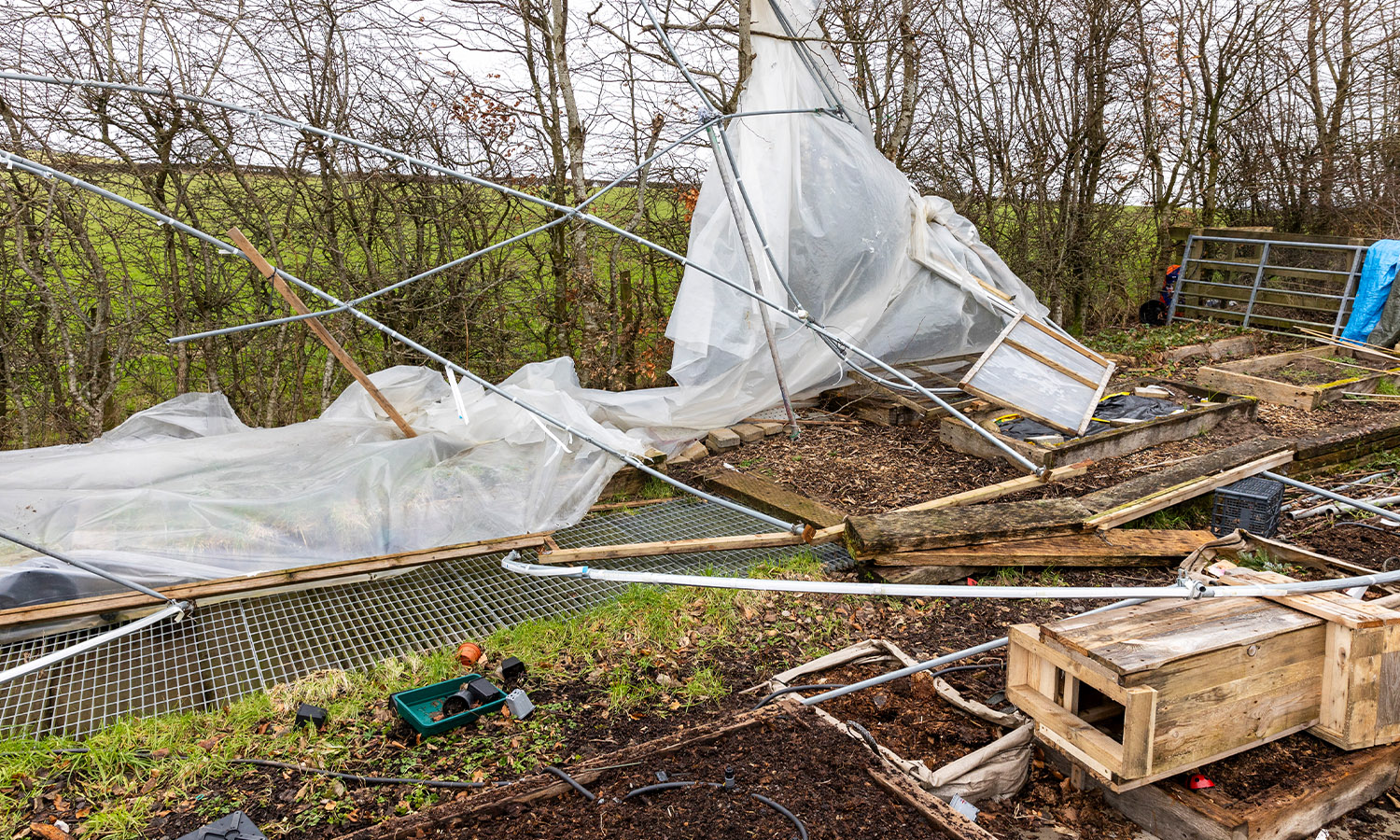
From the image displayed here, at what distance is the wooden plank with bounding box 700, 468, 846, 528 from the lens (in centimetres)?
455

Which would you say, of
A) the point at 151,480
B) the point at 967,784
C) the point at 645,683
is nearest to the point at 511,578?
the point at 645,683

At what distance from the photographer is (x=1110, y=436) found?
5.20 metres

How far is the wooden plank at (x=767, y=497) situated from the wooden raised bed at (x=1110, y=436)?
4.10 ft

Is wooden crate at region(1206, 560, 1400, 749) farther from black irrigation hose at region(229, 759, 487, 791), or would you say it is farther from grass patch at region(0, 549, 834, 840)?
black irrigation hose at region(229, 759, 487, 791)

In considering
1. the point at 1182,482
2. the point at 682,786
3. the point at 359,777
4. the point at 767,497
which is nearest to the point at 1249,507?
the point at 1182,482

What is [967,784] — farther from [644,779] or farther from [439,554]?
[439,554]

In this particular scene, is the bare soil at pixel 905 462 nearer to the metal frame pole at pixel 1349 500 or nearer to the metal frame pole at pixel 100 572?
the metal frame pole at pixel 1349 500

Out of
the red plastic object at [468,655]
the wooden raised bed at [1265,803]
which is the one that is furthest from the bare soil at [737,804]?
the red plastic object at [468,655]

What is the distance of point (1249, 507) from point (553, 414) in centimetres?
360

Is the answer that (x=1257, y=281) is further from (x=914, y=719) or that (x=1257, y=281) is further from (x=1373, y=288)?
(x=914, y=719)

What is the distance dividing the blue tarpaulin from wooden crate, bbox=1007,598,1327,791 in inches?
295

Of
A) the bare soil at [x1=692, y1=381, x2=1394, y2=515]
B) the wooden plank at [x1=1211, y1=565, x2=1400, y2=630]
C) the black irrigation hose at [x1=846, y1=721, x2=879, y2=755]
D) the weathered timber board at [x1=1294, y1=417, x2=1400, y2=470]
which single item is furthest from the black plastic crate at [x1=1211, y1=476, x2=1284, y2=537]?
the black irrigation hose at [x1=846, y1=721, x2=879, y2=755]

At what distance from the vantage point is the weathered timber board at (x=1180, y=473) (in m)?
4.37

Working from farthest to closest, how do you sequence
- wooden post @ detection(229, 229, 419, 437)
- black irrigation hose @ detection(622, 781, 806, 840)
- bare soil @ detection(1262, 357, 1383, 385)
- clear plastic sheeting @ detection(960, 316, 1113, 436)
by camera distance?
bare soil @ detection(1262, 357, 1383, 385), clear plastic sheeting @ detection(960, 316, 1113, 436), wooden post @ detection(229, 229, 419, 437), black irrigation hose @ detection(622, 781, 806, 840)
